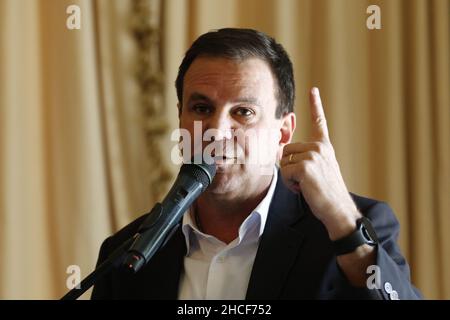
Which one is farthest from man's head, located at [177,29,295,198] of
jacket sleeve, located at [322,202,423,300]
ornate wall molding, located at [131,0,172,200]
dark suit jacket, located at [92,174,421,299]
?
ornate wall molding, located at [131,0,172,200]

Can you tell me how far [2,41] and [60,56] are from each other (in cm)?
20

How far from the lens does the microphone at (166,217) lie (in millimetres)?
884

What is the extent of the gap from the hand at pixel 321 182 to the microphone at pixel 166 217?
10.3 inches

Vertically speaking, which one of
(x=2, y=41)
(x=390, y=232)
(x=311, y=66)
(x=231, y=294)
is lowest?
(x=231, y=294)

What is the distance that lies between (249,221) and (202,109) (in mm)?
299

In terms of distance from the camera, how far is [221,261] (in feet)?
4.68

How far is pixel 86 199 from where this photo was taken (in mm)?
2080

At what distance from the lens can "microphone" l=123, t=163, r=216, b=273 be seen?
0.88 meters

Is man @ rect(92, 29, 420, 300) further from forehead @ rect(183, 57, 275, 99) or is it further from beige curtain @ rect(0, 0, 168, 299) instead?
beige curtain @ rect(0, 0, 168, 299)

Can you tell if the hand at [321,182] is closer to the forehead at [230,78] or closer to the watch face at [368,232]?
the watch face at [368,232]

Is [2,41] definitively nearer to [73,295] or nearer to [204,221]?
[204,221]

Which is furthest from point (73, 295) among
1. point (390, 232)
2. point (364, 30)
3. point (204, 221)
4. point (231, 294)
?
point (364, 30)

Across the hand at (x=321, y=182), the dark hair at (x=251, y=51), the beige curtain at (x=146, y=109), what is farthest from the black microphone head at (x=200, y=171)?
the beige curtain at (x=146, y=109)
